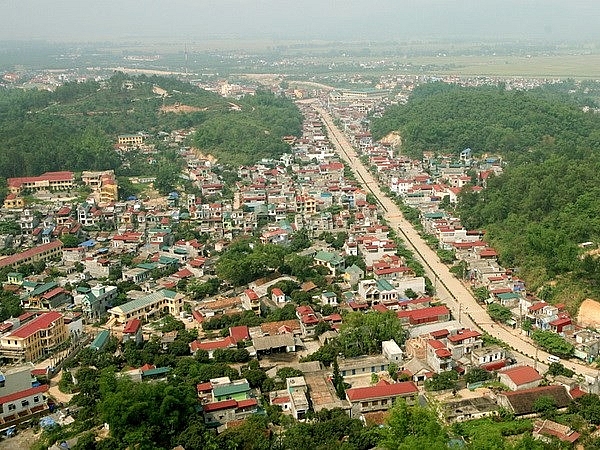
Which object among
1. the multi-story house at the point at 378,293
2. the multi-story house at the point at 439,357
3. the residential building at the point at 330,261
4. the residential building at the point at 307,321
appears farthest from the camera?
the residential building at the point at 330,261

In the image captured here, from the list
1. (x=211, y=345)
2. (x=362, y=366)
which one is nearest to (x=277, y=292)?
(x=211, y=345)

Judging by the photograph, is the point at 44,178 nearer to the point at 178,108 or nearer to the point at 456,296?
the point at 178,108

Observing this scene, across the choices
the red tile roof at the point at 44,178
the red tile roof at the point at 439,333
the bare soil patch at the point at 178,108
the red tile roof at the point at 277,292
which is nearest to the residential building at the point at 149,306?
the red tile roof at the point at 277,292

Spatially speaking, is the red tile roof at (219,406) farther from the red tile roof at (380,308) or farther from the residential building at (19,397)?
the red tile roof at (380,308)

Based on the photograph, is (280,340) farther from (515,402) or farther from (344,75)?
(344,75)

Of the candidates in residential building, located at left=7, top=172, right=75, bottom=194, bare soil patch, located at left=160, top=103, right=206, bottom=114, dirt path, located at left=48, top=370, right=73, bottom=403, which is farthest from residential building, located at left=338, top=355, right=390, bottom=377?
bare soil patch, located at left=160, top=103, right=206, bottom=114

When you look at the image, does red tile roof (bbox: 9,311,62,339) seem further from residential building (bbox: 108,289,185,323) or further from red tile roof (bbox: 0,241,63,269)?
red tile roof (bbox: 0,241,63,269)

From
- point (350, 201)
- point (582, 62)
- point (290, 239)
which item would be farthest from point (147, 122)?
point (582, 62)
